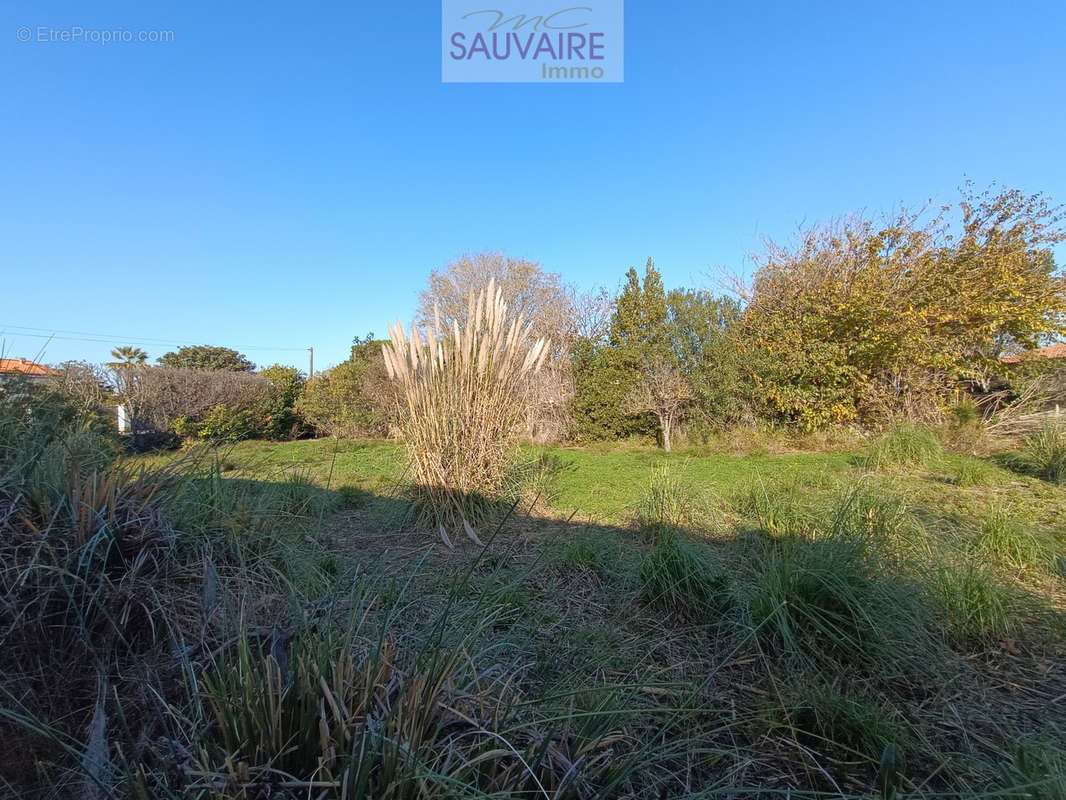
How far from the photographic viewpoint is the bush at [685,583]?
7.59 ft

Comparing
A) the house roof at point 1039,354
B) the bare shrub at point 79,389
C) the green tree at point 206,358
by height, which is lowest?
the bare shrub at point 79,389

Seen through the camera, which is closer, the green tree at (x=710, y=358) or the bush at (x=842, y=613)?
the bush at (x=842, y=613)

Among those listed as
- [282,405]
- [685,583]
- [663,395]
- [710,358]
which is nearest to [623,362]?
[663,395]

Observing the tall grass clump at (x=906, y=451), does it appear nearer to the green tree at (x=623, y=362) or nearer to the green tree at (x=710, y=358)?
the green tree at (x=710, y=358)

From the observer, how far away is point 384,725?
0.98 meters

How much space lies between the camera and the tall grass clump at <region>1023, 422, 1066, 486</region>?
16.1ft

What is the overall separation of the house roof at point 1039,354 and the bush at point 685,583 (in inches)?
414

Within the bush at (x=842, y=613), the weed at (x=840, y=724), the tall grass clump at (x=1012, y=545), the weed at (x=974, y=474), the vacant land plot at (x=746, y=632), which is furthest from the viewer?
the weed at (x=974, y=474)

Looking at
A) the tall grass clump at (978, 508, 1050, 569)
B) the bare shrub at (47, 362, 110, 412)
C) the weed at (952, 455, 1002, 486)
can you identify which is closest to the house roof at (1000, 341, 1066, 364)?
the weed at (952, 455, 1002, 486)

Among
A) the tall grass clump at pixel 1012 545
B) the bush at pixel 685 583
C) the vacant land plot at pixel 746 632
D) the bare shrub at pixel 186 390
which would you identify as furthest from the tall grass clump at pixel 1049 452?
the bare shrub at pixel 186 390

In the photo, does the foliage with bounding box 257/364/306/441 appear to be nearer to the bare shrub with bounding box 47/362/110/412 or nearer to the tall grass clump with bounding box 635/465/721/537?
the bare shrub with bounding box 47/362/110/412

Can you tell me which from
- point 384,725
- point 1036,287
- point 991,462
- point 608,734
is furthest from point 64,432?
point 1036,287

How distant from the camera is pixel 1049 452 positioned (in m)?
5.20

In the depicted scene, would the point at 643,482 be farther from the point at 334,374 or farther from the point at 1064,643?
the point at 334,374
